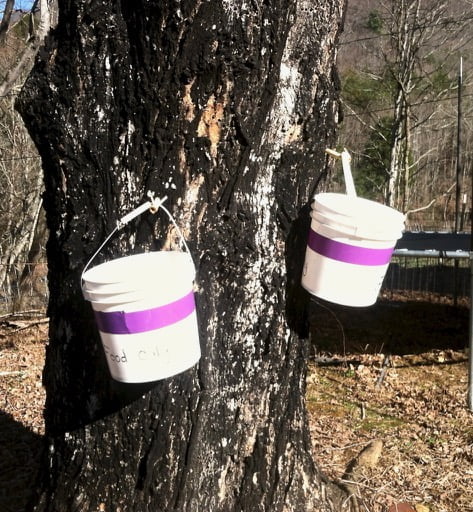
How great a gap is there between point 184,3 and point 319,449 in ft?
8.54

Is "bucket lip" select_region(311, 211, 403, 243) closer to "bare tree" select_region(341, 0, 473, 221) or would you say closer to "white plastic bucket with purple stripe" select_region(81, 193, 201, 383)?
"white plastic bucket with purple stripe" select_region(81, 193, 201, 383)

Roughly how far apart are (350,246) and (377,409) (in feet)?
9.65

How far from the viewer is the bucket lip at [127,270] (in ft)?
5.31

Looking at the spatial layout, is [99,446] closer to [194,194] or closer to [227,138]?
[194,194]

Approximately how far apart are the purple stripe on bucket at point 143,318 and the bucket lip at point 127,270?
0.27 feet

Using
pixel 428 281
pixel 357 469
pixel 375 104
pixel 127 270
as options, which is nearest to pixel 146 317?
pixel 127 270

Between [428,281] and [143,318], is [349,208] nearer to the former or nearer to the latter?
[143,318]

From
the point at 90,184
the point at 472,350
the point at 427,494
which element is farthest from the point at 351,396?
the point at 90,184

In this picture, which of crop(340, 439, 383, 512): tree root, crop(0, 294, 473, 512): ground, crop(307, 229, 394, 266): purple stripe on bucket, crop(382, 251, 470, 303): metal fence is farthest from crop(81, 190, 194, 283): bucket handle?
crop(382, 251, 470, 303): metal fence

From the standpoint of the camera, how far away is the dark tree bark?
1876 millimetres

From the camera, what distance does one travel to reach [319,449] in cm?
349

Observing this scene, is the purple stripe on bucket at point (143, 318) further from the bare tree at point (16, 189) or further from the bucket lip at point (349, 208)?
the bare tree at point (16, 189)

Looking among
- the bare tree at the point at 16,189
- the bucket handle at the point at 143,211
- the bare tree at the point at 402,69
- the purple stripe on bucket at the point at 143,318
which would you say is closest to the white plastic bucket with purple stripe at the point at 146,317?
the purple stripe on bucket at the point at 143,318

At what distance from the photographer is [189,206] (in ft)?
6.32
